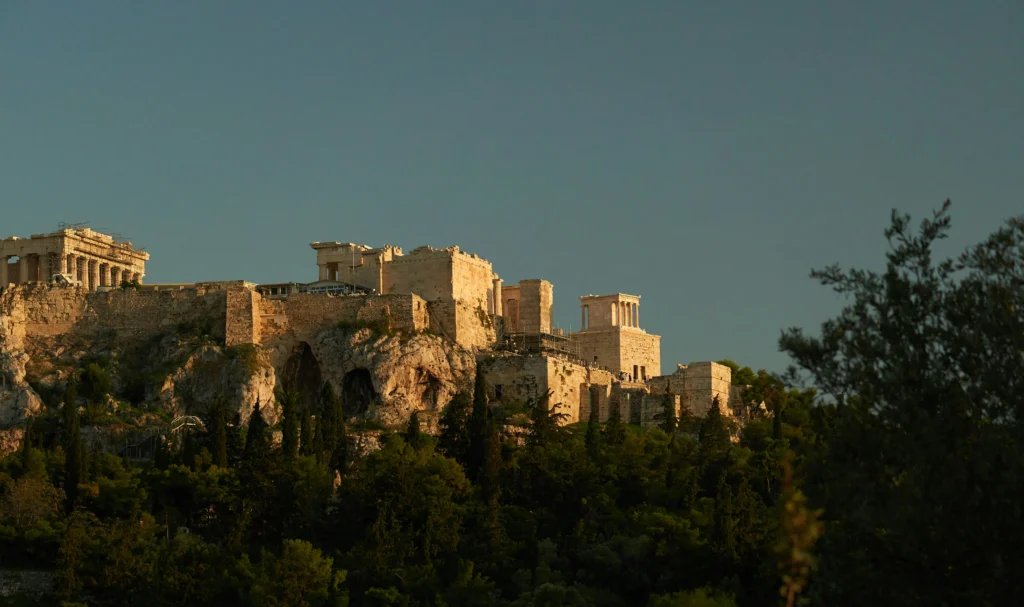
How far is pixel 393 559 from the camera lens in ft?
212

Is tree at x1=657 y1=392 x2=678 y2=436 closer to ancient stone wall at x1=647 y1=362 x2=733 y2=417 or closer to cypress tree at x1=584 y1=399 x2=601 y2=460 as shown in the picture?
ancient stone wall at x1=647 y1=362 x2=733 y2=417

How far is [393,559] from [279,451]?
28.1 feet

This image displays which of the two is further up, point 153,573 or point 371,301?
point 371,301

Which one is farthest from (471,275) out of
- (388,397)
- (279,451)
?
(279,451)

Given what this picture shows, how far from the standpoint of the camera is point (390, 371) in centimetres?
7725

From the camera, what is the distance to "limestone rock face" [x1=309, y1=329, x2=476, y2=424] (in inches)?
3039

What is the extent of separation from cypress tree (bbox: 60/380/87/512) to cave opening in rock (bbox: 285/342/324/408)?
11.2 metres

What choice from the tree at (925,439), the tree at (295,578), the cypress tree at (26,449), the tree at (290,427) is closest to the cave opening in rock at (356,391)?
the tree at (290,427)

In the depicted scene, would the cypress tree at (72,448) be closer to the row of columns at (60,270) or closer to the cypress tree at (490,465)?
the row of columns at (60,270)

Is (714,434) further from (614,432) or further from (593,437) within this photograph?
(593,437)

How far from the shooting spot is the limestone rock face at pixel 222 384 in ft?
251

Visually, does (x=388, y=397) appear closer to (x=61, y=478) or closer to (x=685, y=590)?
(x=61, y=478)

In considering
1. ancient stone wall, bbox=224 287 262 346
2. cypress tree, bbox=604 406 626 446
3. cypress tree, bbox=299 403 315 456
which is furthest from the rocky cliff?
cypress tree, bbox=604 406 626 446

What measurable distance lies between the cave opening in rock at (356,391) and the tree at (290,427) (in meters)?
4.51
